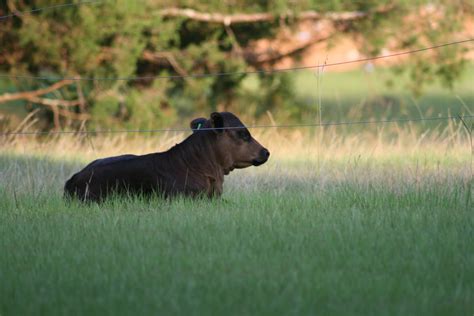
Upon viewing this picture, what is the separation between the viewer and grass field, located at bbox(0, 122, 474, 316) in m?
5.22

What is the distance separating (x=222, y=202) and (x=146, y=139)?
319 inches

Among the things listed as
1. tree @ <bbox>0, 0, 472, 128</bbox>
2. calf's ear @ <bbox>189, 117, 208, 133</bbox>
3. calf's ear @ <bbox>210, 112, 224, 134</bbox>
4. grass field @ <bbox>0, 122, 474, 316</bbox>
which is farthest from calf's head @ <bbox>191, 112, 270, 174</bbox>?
tree @ <bbox>0, 0, 472, 128</bbox>

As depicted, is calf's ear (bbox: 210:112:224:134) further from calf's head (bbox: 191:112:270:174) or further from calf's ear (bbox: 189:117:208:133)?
calf's ear (bbox: 189:117:208:133)

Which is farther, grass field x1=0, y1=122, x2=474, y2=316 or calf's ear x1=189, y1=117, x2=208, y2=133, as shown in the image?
calf's ear x1=189, y1=117, x2=208, y2=133

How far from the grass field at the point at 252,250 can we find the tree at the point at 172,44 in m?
6.16

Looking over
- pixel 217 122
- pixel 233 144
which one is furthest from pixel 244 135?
pixel 217 122

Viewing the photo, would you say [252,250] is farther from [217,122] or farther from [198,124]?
[198,124]

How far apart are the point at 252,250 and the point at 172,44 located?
42.2ft

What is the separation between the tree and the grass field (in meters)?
6.16

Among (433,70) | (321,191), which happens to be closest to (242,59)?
(433,70)

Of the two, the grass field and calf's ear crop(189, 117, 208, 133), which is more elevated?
calf's ear crop(189, 117, 208, 133)

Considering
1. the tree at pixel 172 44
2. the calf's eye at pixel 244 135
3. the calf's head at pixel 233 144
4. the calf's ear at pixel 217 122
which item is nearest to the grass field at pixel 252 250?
the calf's head at pixel 233 144

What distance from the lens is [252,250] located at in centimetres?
652

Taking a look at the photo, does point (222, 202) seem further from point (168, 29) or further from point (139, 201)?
point (168, 29)
